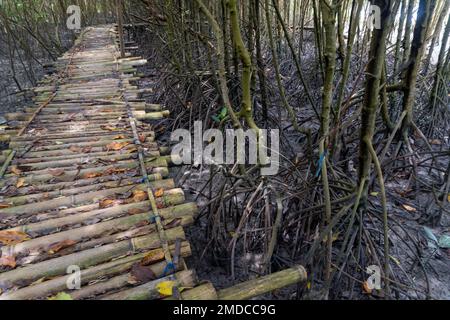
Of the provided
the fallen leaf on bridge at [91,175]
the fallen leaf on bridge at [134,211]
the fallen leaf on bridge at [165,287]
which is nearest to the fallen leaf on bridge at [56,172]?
the fallen leaf on bridge at [91,175]

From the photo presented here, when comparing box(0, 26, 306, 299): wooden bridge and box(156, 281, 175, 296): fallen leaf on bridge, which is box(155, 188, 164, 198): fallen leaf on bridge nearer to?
box(0, 26, 306, 299): wooden bridge

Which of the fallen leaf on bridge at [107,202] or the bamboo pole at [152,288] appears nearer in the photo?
the bamboo pole at [152,288]

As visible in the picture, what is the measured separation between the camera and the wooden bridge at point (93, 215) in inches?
69.4

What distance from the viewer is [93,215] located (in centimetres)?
226

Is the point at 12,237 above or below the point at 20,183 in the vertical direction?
below

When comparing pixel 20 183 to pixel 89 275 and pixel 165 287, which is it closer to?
pixel 89 275

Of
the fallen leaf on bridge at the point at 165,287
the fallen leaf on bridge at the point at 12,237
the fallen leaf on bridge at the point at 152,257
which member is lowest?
the fallen leaf on bridge at the point at 165,287

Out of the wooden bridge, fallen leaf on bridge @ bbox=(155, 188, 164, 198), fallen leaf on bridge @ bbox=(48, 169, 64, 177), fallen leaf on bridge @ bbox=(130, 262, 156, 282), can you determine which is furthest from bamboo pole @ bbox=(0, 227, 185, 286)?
fallen leaf on bridge @ bbox=(48, 169, 64, 177)

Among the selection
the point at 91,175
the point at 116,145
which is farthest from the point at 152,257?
the point at 116,145

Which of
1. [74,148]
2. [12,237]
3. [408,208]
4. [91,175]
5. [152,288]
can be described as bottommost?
[408,208]

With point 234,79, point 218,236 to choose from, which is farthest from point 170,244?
point 234,79

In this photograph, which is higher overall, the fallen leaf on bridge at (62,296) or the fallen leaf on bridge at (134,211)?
the fallen leaf on bridge at (134,211)

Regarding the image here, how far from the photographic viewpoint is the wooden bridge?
1762mm

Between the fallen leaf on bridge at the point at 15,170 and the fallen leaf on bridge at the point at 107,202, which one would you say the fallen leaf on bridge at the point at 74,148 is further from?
the fallen leaf on bridge at the point at 107,202
